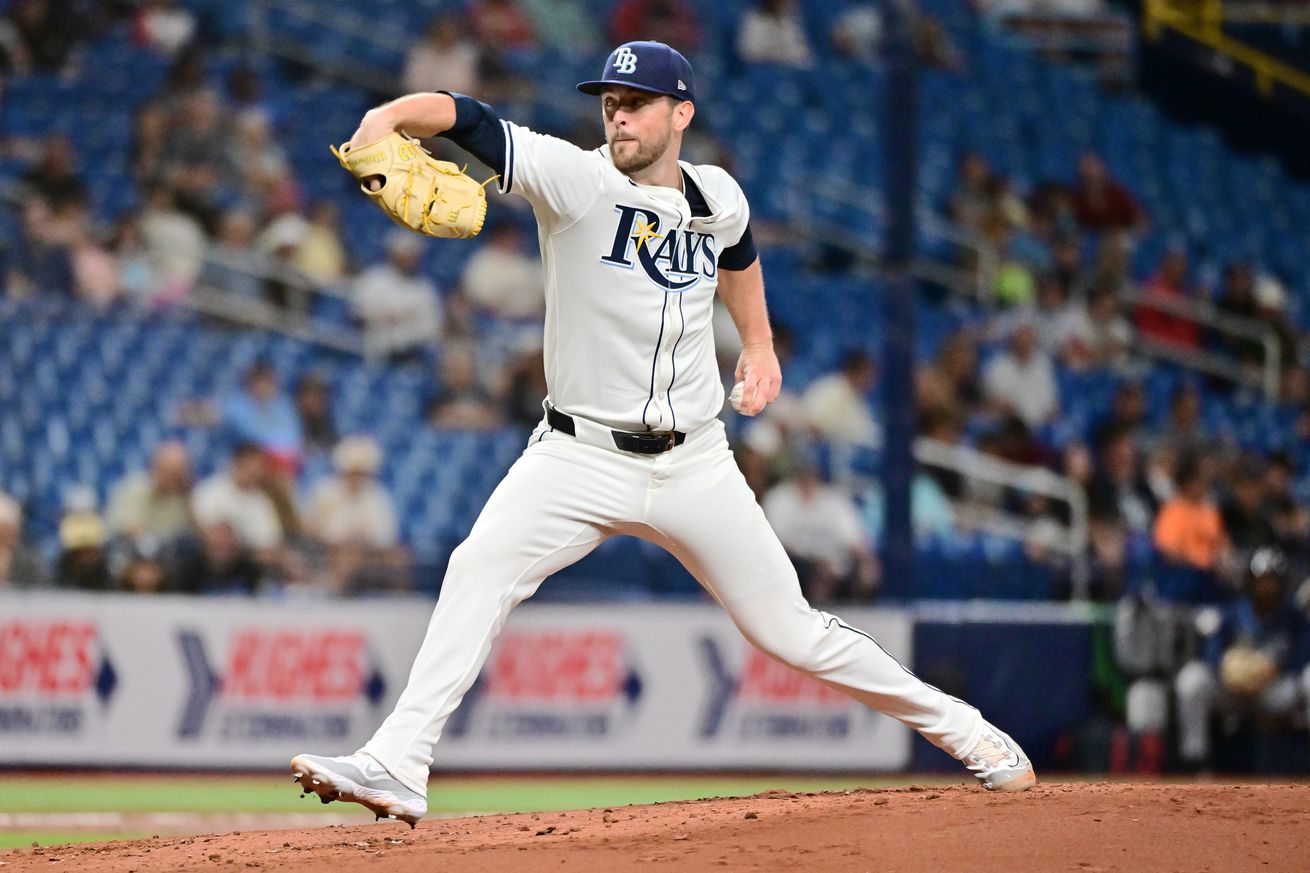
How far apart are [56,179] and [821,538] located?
5.21 meters

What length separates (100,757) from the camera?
9562 mm

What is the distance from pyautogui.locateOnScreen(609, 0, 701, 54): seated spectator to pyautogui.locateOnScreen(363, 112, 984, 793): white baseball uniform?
9.42 m

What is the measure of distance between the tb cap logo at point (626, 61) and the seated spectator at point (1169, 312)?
10.3m

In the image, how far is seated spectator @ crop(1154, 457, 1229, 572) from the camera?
11.6 m

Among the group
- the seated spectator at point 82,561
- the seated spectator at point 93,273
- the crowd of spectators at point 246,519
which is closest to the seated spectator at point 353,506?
the crowd of spectators at point 246,519

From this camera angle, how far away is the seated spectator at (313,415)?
442 inches

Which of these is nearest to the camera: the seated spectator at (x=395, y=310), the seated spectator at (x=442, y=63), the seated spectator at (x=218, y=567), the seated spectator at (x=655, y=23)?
the seated spectator at (x=218, y=567)

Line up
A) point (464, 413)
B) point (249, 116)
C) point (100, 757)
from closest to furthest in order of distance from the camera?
point (100, 757), point (464, 413), point (249, 116)

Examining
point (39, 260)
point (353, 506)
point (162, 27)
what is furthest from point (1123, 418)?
point (162, 27)

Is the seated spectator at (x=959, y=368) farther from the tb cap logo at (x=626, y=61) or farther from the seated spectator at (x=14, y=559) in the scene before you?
the tb cap logo at (x=626, y=61)

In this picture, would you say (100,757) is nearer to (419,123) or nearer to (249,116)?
(249,116)

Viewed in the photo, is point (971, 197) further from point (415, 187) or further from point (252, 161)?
point (415, 187)

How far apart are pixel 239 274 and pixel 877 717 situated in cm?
496

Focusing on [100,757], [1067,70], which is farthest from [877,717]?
[1067,70]
